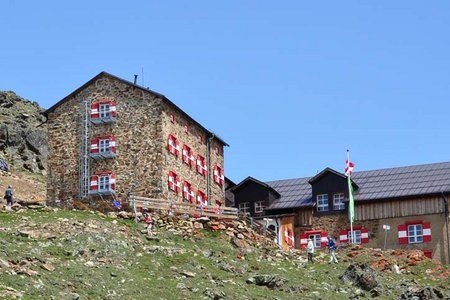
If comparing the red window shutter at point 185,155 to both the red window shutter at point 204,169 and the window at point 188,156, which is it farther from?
the red window shutter at point 204,169

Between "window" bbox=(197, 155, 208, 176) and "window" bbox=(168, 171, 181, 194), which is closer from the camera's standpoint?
"window" bbox=(168, 171, 181, 194)

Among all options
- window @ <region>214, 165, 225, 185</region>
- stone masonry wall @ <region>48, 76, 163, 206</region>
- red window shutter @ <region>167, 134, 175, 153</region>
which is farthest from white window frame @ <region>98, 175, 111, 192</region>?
window @ <region>214, 165, 225, 185</region>

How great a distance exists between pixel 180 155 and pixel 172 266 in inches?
889

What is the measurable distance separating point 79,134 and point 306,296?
2819 cm

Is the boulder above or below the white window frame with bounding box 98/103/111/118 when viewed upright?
below

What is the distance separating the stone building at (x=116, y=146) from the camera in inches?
2800

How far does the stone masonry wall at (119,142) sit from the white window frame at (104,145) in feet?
2.01

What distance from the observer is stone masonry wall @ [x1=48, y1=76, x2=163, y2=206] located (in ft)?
233

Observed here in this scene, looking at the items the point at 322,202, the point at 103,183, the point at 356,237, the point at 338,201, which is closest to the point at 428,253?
the point at 356,237

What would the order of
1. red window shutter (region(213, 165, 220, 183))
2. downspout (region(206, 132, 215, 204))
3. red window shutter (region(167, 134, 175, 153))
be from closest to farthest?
1. red window shutter (region(167, 134, 175, 153))
2. downspout (region(206, 132, 215, 204))
3. red window shutter (region(213, 165, 220, 183))

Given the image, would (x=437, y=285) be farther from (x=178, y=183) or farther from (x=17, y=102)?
(x=17, y=102)

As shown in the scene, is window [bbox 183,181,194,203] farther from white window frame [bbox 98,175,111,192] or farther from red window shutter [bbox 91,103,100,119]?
red window shutter [bbox 91,103,100,119]

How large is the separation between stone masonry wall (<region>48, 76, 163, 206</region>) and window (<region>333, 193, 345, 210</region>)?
1523cm

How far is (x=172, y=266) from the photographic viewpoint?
5212 centimetres
